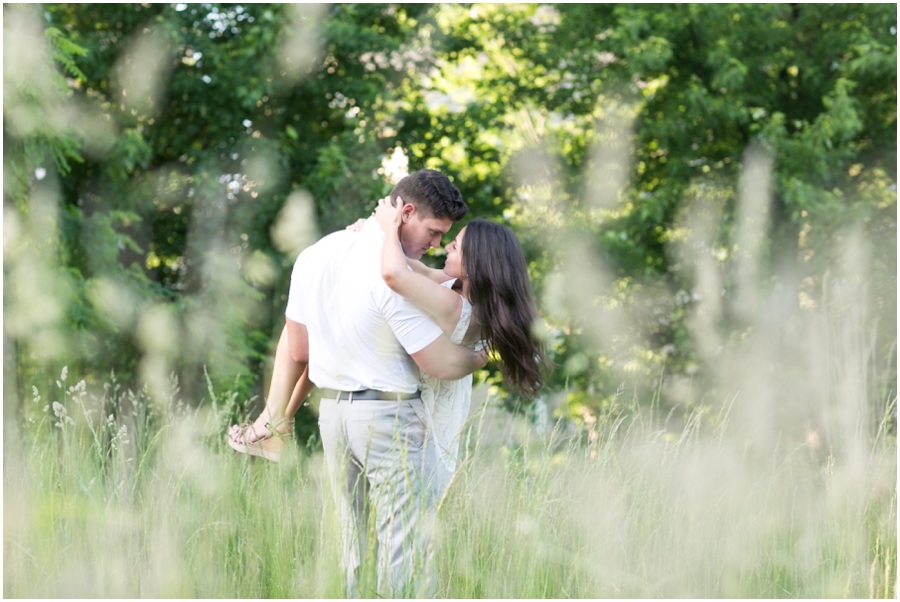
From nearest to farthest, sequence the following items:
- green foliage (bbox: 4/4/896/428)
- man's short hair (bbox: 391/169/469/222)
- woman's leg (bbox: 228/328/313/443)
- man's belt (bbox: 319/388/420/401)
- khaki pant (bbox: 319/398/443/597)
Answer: khaki pant (bbox: 319/398/443/597) < man's belt (bbox: 319/388/420/401) < man's short hair (bbox: 391/169/469/222) < woman's leg (bbox: 228/328/313/443) < green foliage (bbox: 4/4/896/428)

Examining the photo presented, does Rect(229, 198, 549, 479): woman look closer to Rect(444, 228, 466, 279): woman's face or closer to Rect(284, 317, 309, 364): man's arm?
Rect(444, 228, 466, 279): woman's face

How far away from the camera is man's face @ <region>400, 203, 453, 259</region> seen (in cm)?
275

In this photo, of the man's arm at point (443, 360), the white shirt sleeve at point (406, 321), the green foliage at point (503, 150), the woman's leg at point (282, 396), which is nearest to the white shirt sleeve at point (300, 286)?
the woman's leg at point (282, 396)

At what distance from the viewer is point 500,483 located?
3.19 meters

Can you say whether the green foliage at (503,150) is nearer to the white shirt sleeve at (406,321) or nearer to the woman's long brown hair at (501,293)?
the woman's long brown hair at (501,293)

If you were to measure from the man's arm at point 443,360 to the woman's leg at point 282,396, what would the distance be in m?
0.63

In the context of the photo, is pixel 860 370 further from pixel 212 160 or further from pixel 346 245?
pixel 212 160

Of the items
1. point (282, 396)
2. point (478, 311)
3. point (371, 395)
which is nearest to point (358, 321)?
point (371, 395)

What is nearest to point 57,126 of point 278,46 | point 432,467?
point 278,46

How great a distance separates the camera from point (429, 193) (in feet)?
8.93

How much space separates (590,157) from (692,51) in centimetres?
147

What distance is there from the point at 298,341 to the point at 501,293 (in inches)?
30.2

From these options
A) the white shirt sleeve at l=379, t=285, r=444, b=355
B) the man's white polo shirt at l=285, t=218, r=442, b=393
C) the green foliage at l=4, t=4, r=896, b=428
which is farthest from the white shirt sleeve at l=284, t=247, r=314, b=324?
the green foliage at l=4, t=4, r=896, b=428

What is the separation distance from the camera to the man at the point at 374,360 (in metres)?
2.47
